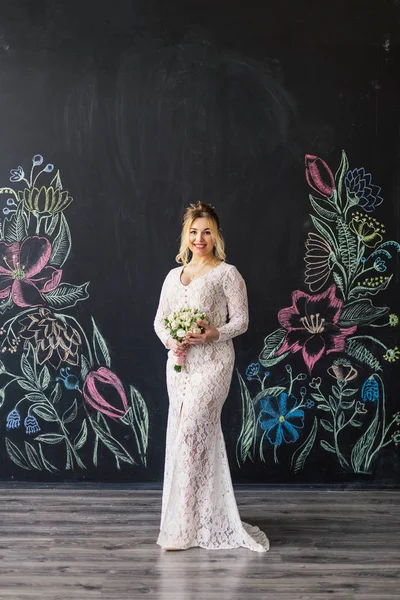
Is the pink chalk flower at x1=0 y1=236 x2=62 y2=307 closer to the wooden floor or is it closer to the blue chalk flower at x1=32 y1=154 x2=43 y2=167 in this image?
the blue chalk flower at x1=32 y1=154 x2=43 y2=167

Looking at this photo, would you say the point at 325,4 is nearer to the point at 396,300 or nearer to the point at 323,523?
the point at 396,300

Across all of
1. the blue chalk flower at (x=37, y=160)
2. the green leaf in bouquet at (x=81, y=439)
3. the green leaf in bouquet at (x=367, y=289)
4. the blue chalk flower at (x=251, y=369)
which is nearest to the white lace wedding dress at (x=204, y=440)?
the blue chalk flower at (x=251, y=369)

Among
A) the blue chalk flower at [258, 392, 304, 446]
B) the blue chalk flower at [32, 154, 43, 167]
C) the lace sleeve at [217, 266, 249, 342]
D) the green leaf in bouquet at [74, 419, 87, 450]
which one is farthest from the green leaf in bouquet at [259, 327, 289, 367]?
the blue chalk flower at [32, 154, 43, 167]

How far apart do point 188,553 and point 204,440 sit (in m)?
0.59

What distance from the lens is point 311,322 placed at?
488 centimetres

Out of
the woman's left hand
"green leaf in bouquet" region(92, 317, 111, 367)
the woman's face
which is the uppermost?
the woman's face

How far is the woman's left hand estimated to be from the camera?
3.79 m

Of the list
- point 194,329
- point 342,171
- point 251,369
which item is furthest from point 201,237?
point 342,171

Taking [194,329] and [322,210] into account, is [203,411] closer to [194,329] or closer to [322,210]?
[194,329]

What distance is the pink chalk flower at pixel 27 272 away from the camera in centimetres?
484

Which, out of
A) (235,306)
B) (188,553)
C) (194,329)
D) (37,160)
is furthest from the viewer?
(37,160)

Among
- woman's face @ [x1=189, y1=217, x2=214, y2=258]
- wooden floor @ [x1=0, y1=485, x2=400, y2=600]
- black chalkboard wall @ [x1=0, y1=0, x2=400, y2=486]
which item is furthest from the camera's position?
black chalkboard wall @ [x1=0, y1=0, x2=400, y2=486]

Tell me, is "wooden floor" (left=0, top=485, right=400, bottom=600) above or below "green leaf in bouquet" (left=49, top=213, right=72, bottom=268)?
below

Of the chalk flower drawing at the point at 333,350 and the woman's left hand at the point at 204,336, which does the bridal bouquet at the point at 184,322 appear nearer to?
the woman's left hand at the point at 204,336
